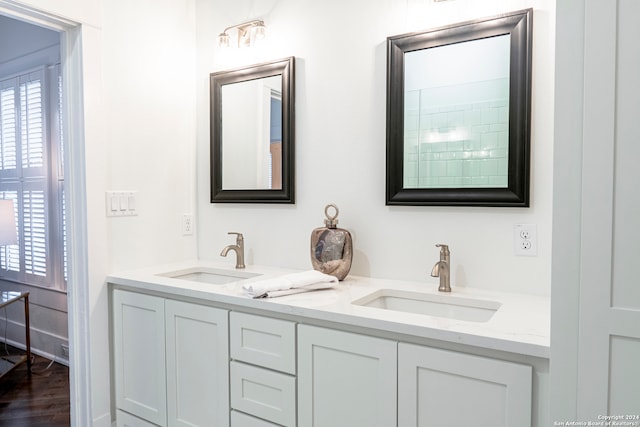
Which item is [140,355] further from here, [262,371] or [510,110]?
[510,110]

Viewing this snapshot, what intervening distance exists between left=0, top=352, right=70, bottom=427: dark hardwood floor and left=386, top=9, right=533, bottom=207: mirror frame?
213 centimetres

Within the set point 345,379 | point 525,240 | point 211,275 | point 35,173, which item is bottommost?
point 345,379

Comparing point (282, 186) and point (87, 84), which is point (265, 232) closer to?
point (282, 186)

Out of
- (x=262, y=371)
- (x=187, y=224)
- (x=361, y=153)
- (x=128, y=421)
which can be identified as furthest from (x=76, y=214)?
(x=361, y=153)

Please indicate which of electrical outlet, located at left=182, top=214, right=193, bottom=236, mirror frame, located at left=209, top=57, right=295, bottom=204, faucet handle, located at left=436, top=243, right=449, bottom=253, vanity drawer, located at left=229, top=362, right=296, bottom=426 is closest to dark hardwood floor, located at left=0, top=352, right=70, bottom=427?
electrical outlet, located at left=182, top=214, right=193, bottom=236

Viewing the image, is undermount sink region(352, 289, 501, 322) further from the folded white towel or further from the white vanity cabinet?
the white vanity cabinet

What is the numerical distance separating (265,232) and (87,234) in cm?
80

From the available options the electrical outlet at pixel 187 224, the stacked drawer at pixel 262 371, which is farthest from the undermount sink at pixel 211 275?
the stacked drawer at pixel 262 371

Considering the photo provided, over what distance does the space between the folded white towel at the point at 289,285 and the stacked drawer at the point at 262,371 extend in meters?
0.09

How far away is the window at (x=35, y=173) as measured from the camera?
3006mm

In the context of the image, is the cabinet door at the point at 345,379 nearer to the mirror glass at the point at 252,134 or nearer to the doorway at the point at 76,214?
the mirror glass at the point at 252,134

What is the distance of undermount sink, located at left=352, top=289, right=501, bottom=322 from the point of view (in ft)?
5.13

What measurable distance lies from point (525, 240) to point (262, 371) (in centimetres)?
107

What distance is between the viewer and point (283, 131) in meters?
2.12
